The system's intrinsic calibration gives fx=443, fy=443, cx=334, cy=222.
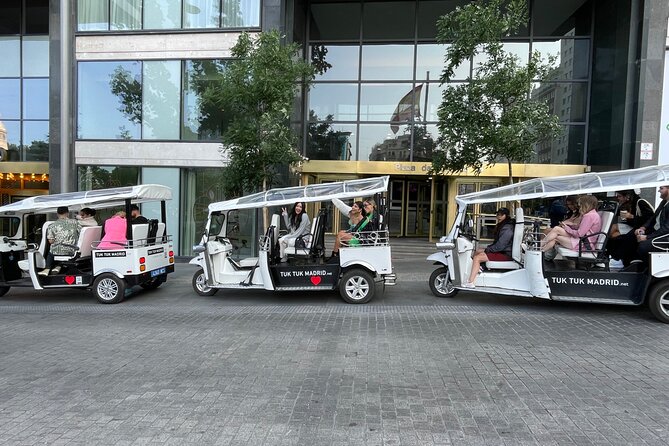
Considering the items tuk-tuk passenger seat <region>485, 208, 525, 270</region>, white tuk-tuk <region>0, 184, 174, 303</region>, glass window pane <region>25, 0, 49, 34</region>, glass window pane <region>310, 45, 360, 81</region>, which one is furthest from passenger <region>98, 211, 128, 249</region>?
glass window pane <region>25, 0, 49, 34</region>

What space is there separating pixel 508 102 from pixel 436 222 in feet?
25.9

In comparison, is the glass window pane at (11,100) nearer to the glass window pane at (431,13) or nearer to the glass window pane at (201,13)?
the glass window pane at (201,13)

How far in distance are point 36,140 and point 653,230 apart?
63.7 feet

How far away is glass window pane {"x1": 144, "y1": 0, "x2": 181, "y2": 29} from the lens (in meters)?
14.3

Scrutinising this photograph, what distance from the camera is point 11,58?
16906mm

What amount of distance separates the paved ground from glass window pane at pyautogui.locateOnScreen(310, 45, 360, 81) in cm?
1144

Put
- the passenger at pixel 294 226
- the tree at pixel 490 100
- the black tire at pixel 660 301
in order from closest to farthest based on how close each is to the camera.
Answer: the black tire at pixel 660 301 → the passenger at pixel 294 226 → the tree at pixel 490 100

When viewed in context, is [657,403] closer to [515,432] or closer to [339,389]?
[515,432]

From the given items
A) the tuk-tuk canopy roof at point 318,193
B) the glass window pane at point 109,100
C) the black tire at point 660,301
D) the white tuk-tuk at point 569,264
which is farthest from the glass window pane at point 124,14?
the black tire at point 660,301

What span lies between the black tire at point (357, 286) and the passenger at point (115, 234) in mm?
4203

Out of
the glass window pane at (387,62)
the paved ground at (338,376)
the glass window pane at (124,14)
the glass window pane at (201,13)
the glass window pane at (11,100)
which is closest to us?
the paved ground at (338,376)

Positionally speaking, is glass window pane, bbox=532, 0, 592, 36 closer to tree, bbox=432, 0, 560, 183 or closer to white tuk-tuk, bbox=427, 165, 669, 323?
tree, bbox=432, 0, 560, 183

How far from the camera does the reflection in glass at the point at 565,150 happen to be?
51.6 feet

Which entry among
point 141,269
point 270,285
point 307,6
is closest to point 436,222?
point 307,6
